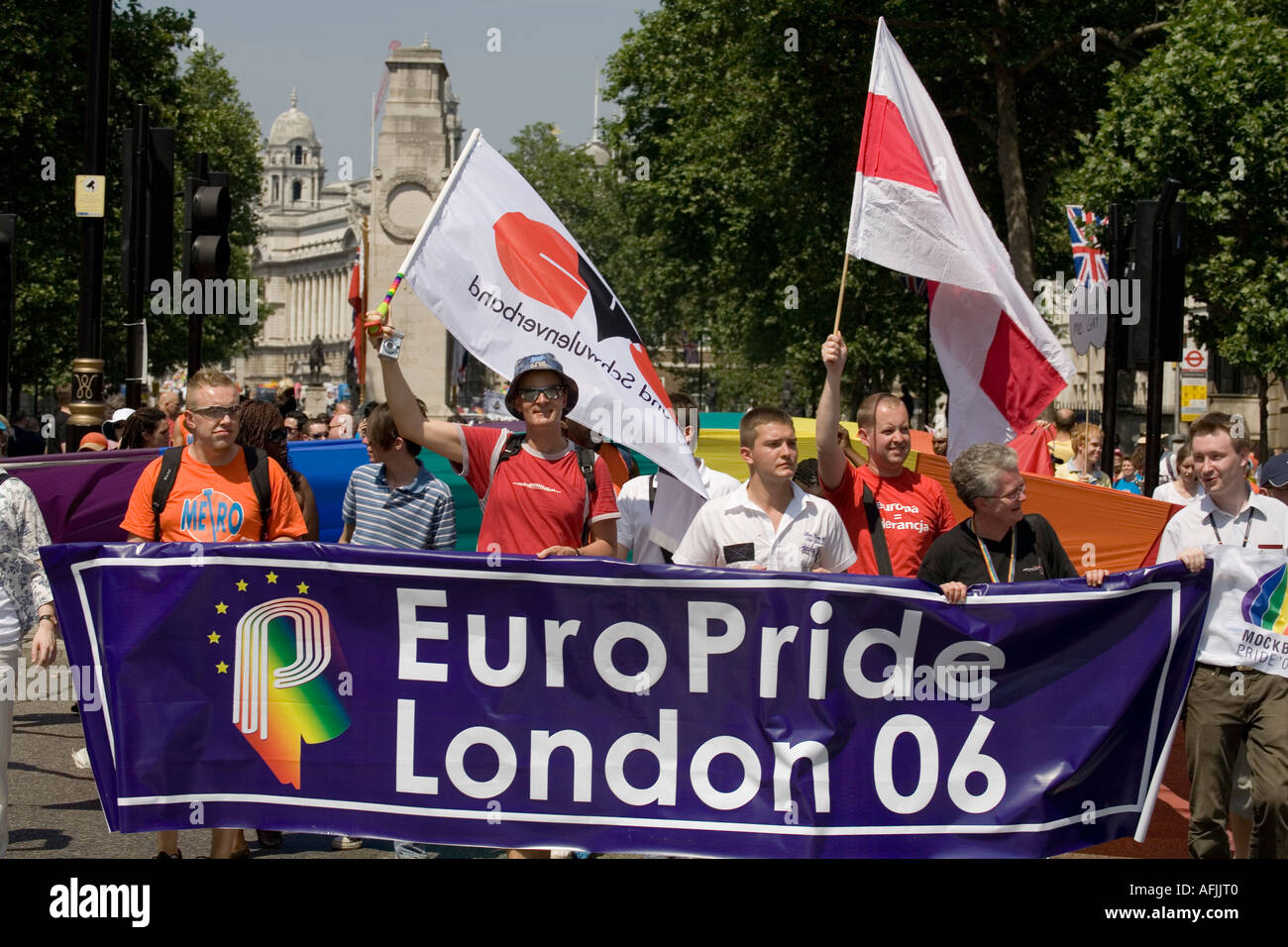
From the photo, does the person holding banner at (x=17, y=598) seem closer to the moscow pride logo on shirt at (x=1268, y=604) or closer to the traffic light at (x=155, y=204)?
the moscow pride logo on shirt at (x=1268, y=604)

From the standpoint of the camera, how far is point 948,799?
5.38m

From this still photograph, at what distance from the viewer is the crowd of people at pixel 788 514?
586cm

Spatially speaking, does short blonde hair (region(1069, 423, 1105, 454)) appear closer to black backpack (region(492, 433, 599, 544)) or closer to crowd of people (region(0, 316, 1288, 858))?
crowd of people (region(0, 316, 1288, 858))

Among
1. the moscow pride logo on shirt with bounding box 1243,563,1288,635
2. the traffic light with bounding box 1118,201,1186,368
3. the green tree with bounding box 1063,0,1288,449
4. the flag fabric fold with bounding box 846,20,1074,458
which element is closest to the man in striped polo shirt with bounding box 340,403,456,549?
the flag fabric fold with bounding box 846,20,1074,458

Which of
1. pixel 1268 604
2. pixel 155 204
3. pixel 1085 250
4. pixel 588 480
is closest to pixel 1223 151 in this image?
pixel 1085 250

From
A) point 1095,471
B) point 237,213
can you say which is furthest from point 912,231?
point 237,213

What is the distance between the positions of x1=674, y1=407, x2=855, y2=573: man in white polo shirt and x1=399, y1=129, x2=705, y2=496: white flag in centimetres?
66

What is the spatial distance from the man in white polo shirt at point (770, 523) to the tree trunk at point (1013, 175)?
23.0 m

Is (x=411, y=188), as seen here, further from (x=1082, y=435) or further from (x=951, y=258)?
(x=951, y=258)

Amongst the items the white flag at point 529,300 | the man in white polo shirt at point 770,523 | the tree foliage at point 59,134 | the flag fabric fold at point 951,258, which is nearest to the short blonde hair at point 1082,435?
the flag fabric fold at point 951,258

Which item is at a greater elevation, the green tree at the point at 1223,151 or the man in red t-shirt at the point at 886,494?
the green tree at the point at 1223,151

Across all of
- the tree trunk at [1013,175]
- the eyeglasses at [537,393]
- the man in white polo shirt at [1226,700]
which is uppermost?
the tree trunk at [1013,175]

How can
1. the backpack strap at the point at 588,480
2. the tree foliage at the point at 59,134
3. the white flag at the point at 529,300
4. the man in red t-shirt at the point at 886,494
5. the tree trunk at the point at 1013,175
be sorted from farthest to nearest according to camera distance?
1. the tree foliage at the point at 59,134
2. the tree trunk at the point at 1013,175
3. the white flag at the point at 529,300
4. the man in red t-shirt at the point at 886,494
5. the backpack strap at the point at 588,480
